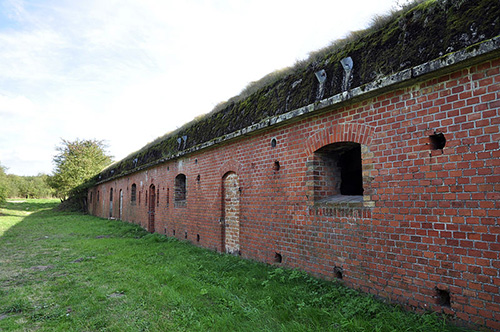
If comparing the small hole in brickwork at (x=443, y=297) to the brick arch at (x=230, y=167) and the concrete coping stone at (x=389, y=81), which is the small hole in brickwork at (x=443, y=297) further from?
the brick arch at (x=230, y=167)

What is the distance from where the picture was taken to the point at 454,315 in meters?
3.17

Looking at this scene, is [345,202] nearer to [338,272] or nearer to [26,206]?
[338,272]

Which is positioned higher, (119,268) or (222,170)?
Answer: (222,170)

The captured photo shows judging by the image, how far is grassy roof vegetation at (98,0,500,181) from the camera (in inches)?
127

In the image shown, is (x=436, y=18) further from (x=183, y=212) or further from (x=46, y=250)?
(x=46, y=250)

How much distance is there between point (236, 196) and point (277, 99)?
105 inches

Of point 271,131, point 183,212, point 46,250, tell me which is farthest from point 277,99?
point 46,250

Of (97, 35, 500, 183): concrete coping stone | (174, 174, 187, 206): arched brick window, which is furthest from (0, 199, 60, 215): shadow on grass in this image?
(97, 35, 500, 183): concrete coping stone

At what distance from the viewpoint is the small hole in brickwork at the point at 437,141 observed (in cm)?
346

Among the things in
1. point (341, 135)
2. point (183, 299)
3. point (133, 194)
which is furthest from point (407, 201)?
point (133, 194)

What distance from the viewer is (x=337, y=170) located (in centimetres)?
547

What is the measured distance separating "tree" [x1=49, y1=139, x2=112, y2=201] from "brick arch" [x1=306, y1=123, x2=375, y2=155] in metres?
30.6

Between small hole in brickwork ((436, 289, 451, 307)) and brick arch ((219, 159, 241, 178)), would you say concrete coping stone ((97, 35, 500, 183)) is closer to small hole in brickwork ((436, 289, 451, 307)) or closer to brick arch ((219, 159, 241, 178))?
brick arch ((219, 159, 241, 178))

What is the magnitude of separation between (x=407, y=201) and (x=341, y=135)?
1.41 metres
